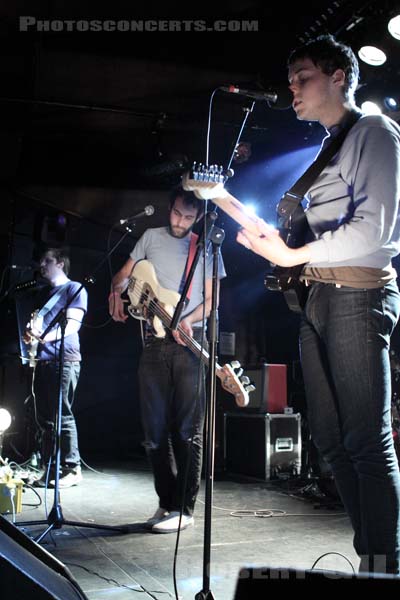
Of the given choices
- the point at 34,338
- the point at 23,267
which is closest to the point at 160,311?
the point at 34,338

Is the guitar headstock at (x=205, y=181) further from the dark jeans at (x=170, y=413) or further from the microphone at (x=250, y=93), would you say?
the dark jeans at (x=170, y=413)

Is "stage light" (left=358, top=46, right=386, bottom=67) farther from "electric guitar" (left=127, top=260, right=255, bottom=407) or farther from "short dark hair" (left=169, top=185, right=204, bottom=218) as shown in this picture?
"electric guitar" (left=127, top=260, right=255, bottom=407)

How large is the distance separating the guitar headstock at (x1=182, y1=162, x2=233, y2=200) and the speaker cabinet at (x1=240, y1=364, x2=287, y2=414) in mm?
4230

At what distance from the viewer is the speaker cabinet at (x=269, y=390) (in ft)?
20.2

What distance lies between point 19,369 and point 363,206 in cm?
589

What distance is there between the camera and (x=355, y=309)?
1.91 metres

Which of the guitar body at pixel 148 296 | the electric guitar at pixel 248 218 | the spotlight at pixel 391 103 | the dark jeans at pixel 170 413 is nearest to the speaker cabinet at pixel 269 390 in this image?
the dark jeans at pixel 170 413

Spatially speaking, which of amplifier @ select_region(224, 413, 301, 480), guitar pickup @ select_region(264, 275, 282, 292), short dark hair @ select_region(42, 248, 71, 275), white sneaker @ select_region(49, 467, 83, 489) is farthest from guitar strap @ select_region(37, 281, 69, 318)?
guitar pickup @ select_region(264, 275, 282, 292)

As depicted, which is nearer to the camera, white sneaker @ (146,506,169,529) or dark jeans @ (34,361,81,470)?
white sneaker @ (146,506,169,529)

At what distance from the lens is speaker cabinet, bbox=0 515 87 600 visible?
3.88ft

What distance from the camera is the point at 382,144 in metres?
1.92

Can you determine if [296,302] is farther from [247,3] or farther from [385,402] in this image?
[247,3]

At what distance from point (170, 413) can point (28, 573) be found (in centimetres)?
243

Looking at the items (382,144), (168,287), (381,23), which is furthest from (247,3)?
(382,144)
